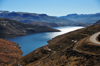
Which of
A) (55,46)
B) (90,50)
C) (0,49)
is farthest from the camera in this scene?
(0,49)

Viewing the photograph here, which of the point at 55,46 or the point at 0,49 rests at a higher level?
the point at 55,46

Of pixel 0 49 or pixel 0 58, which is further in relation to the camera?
pixel 0 49

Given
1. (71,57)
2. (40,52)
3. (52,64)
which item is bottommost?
(40,52)

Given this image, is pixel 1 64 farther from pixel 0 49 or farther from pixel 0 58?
pixel 0 49

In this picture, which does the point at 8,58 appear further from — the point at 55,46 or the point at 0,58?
the point at 55,46

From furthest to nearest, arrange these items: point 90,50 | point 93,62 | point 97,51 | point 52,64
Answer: point 52,64, point 90,50, point 97,51, point 93,62

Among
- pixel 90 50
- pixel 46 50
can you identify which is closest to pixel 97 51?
pixel 90 50

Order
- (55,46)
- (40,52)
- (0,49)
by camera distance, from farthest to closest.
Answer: (0,49) < (55,46) < (40,52)

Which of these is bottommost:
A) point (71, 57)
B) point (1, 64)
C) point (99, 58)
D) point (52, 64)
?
point (1, 64)

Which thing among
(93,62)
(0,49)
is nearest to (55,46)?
(93,62)
